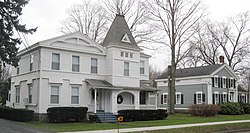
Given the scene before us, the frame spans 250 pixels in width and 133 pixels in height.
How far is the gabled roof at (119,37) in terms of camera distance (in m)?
30.5

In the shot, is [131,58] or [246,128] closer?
[246,128]

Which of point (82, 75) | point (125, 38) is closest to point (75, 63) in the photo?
point (82, 75)

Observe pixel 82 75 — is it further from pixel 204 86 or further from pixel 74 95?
pixel 204 86

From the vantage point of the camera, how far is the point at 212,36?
200ft

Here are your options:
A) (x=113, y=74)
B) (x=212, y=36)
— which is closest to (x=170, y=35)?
(x=113, y=74)

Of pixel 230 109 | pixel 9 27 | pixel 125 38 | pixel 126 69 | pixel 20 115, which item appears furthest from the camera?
pixel 230 109

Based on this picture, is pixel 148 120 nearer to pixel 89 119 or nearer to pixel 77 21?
pixel 89 119

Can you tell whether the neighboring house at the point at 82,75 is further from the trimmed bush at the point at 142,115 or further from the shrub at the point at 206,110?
the shrub at the point at 206,110

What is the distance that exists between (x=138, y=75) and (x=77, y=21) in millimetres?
25187

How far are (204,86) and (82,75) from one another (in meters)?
21.4

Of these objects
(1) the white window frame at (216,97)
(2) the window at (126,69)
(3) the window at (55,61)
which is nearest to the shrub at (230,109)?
(1) the white window frame at (216,97)

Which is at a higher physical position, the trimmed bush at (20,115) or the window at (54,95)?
the window at (54,95)

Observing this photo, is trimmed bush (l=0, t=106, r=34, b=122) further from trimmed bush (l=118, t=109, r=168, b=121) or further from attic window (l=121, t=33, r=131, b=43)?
attic window (l=121, t=33, r=131, b=43)

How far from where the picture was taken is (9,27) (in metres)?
19.9
